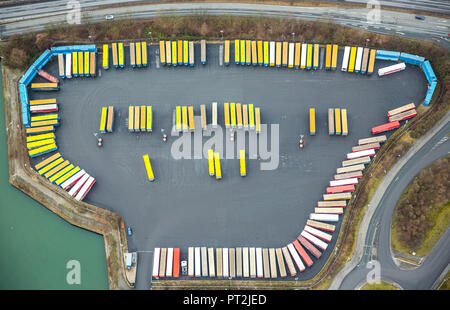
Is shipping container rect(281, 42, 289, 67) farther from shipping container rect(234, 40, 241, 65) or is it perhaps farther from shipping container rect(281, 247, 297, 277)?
shipping container rect(281, 247, 297, 277)

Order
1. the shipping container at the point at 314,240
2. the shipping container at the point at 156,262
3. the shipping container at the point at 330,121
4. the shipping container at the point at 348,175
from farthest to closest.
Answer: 1. the shipping container at the point at 330,121
2. the shipping container at the point at 348,175
3. the shipping container at the point at 314,240
4. the shipping container at the point at 156,262

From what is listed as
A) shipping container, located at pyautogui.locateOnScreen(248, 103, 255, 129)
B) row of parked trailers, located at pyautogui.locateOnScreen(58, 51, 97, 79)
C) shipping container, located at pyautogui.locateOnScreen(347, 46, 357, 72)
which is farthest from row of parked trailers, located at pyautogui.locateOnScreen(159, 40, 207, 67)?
shipping container, located at pyautogui.locateOnScreen(347, 46, 357, 72)

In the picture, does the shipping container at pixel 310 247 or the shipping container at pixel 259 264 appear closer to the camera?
the shipping container at pixel 259 264

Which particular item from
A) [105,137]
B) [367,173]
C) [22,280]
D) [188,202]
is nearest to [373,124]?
[367,173]

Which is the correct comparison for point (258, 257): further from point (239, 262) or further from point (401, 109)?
point (401, 109)

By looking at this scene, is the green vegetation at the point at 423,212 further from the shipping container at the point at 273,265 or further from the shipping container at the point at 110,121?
the shipping container at the point at 110,121

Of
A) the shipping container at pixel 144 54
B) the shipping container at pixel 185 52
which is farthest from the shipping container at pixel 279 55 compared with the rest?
the shipping container at pixel 144 54

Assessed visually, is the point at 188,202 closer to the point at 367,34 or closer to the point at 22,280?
the point at 22,280

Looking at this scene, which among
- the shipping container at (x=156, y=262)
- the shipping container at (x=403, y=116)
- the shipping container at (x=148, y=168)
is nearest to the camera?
the shipping container at (x=156, y=262)
